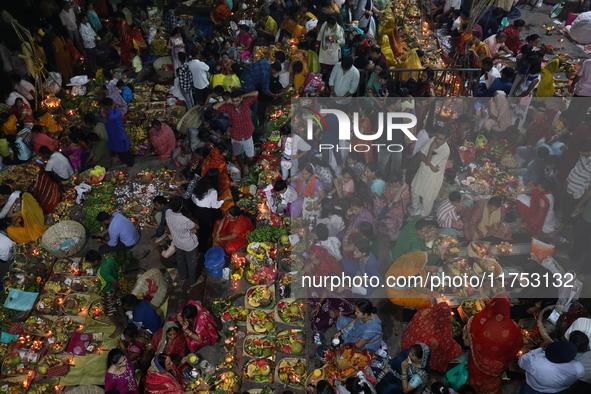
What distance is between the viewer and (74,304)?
6.75 metres

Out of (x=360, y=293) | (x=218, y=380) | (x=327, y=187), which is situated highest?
(x=327, y=187)

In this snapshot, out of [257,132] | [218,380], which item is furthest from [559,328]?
[257,132]

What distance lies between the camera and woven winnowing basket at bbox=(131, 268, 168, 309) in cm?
651

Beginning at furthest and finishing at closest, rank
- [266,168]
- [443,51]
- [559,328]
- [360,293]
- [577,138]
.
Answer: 1. [443,51]
2. [266,168]
3. [577,138]
4. [360,293]
5. [559,328]

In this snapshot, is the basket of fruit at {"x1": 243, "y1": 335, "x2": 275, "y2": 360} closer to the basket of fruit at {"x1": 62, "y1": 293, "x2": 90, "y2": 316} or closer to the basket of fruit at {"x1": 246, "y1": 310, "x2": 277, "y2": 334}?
the basket of fruit at {"x1": 246, "y1": 310, "x2": 277, "y2": 334}

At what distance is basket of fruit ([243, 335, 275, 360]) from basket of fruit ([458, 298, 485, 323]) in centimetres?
255

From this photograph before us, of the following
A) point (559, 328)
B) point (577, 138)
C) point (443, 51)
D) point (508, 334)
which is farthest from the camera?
point (443, 51)

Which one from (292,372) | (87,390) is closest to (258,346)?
(292,372)

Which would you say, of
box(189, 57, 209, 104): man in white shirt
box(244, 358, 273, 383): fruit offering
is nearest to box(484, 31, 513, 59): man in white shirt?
box(189, 57, 209, 104): man in white shirt

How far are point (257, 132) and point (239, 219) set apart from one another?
110 inches

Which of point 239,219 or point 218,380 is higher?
point 239,219

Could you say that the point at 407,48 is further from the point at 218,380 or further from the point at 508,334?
the point at 218,380

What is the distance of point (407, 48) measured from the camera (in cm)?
1199

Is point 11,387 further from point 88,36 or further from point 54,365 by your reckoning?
point 88,36
